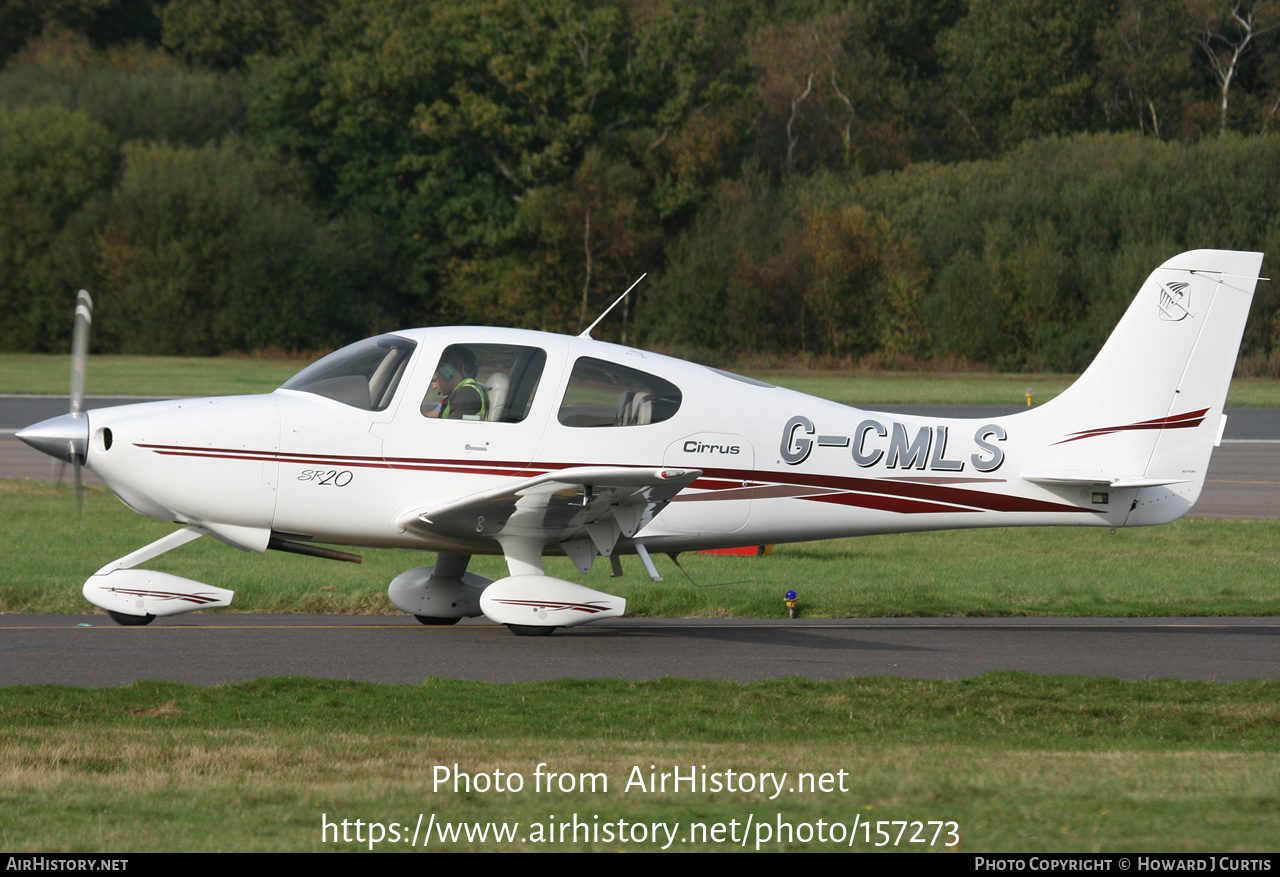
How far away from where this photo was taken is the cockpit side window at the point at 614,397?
9945mm

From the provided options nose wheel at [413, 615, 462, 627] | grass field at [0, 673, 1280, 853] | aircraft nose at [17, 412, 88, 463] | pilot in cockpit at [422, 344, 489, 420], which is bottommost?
nose wheel at [413, 615, 462, 627]

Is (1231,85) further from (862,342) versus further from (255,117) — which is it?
(255,117)

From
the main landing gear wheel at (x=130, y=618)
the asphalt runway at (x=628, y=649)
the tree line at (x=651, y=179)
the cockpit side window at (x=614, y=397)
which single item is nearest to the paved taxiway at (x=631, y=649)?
the asphalt runway at (x=628, y=649)

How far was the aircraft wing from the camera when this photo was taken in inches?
353

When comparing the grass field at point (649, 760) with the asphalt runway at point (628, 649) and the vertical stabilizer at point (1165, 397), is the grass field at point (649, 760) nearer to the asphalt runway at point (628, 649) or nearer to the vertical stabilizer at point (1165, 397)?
the asphalt runway at point (628, 649)

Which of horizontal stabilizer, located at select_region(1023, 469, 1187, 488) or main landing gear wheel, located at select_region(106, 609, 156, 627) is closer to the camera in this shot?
main landing gear wheel, located at select_region(106, 609, 156, 627)

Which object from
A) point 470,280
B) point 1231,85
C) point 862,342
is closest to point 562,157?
point 470,280

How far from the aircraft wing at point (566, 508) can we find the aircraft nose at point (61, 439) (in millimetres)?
2178

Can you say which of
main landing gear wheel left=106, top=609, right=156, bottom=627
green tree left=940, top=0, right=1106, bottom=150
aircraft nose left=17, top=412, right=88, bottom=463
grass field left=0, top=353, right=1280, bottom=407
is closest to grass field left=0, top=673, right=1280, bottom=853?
main landing gear wheel left=106, top=609, right=156, bottom=627

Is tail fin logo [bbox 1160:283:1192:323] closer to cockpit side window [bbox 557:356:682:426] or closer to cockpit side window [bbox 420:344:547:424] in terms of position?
cockpit side window [bbox 557:356:682:426]

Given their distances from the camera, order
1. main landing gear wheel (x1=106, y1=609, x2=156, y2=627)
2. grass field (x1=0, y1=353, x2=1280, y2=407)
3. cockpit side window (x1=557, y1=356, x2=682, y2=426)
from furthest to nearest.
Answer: grass field (x1=0, y1=353, x2=1280, y2=407)
cockpit side window (x1=557, y1=356, x2=682, y2=426)
main landing gear wheel (x1=106, y1=609, x2=156, y2=627)

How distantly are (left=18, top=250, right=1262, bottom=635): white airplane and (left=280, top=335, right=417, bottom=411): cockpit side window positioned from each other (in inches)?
0.6

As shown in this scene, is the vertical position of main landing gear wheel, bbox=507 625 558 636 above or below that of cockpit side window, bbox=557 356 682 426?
below

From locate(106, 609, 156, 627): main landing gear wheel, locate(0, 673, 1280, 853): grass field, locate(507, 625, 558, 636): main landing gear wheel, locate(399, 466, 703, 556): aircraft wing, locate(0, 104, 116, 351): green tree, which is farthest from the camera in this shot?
locate(0, 104, 116, 351): green tree
